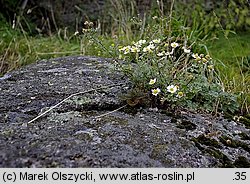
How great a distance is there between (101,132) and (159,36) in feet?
4.94

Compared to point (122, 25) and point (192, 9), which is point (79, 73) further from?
point (192, 9)

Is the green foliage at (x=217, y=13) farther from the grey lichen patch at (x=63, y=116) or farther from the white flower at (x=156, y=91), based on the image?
the grey lichen patch at (x=63, y=116)

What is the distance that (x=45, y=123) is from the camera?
5.90 feet

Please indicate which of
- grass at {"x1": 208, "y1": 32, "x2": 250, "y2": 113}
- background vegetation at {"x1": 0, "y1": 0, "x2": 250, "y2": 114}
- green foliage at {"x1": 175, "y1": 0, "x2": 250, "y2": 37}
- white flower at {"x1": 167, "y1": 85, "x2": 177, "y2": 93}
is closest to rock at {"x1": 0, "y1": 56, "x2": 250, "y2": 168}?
white flower at {"x1": 167, "y1": 85, "x2": 177, "y2": 93}

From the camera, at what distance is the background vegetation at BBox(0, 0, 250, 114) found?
3271mm

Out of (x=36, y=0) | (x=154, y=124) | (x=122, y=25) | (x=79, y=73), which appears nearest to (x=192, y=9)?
(x=122, y=25)

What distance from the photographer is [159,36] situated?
3.07 metres

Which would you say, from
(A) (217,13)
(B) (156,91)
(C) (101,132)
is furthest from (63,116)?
(A) (217,13)

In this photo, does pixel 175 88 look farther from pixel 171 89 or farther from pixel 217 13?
pixel 217 13

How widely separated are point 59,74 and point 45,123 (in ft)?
2.59

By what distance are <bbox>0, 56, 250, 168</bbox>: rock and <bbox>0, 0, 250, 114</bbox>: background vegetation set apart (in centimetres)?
41

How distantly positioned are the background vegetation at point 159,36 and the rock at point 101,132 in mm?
408

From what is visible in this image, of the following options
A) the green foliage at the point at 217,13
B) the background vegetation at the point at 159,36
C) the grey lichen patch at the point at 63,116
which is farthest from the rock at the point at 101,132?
the green foliage at the point at 217,13

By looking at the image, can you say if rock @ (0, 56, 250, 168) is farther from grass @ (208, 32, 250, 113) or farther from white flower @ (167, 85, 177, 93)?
grass @ (208, 32, 250, 113)
